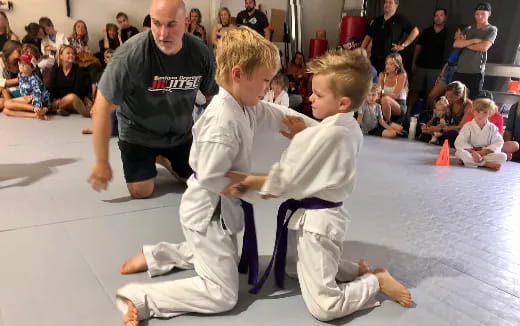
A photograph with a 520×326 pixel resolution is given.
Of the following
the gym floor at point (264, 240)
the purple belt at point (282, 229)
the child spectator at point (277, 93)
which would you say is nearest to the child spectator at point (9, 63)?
the gym floor at point (264, 240)

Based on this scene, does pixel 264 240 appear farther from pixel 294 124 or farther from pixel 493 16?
pixel 493 16

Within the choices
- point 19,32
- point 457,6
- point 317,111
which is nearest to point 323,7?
→ point 457,6

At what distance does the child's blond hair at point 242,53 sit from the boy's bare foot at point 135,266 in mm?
909

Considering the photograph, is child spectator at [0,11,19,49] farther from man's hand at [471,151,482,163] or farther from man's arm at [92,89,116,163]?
man's hand at [471,151,482,163]

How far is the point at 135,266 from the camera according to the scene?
1971mm

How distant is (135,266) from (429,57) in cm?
625

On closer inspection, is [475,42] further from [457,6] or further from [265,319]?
[265,319]

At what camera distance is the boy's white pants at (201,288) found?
1.67 m

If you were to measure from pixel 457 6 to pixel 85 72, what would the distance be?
19.7ft

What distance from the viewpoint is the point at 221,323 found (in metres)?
1.68

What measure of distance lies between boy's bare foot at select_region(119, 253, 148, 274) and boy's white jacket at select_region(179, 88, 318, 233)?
0.38 metres

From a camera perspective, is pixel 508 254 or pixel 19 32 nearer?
pixel 508 254

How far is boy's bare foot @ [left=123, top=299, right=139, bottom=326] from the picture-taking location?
159 centimetres

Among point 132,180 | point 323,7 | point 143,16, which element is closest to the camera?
point 132,180
